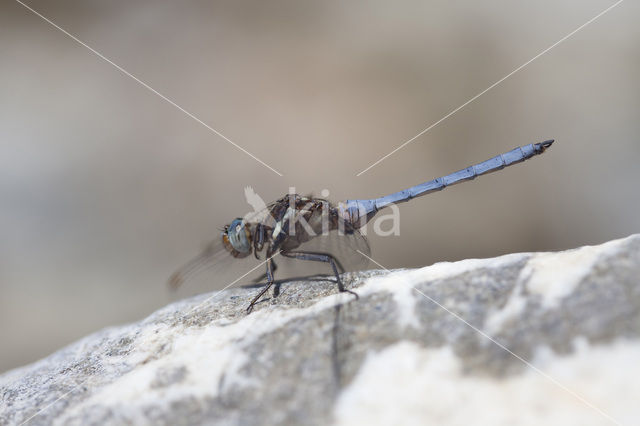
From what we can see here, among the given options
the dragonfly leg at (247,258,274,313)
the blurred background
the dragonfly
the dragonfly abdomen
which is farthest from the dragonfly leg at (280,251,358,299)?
the blurred background

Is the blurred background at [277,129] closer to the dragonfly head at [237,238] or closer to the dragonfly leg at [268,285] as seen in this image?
the dragonfly head at [237,238]

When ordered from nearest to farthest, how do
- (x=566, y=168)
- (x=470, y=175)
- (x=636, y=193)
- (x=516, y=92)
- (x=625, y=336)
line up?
1. (x=625, y=336)
2. (x=470, y=175)
3. (x=636, y=193)
4. (x=566, y=168)
5. (x=516, y=92)

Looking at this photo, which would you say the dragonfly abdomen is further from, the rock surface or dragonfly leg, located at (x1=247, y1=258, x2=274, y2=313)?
the rock surface

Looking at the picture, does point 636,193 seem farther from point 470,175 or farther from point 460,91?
point 470,175

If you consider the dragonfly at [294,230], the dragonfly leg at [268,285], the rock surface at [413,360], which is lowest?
the rock surface at [413,360]

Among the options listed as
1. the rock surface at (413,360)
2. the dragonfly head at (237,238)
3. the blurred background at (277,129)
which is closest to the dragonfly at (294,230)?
the dragonfly head at (237,238)

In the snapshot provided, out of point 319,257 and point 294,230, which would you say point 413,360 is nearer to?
point 319,257

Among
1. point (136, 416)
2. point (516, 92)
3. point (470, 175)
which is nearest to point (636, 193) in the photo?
point (516, 92)
